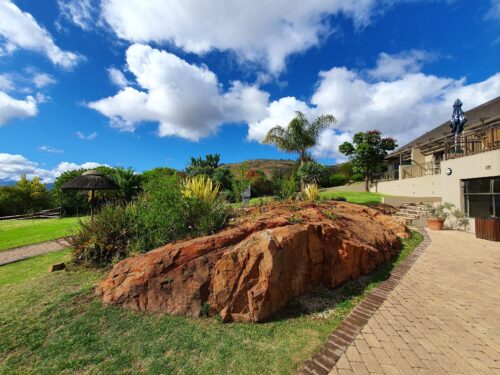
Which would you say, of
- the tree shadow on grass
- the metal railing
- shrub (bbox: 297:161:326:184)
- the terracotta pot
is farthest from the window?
the metal railing

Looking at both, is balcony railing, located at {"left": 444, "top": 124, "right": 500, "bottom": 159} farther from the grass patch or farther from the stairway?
the grass patch

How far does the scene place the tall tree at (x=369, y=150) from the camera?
80.6 feet

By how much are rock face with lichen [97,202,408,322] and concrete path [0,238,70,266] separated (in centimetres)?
535

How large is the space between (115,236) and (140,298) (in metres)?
2.78

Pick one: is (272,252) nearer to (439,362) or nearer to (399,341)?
(399,341)

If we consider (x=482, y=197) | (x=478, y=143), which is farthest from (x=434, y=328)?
(x=478, y=143)

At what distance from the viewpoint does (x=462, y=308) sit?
3902 millimetres

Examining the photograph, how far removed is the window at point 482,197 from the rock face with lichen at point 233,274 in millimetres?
8667

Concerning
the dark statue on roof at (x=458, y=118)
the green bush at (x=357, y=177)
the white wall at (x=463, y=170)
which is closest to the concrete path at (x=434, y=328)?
the white wall at (x=463, y=170)

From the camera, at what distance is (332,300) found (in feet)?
13.4

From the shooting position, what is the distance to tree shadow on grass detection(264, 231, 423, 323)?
3.66 meters

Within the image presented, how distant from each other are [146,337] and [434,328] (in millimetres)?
4103

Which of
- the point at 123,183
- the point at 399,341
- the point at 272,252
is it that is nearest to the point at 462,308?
the point at 399,341

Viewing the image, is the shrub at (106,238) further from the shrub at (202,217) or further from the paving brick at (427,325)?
the paving brick at (427,325)
